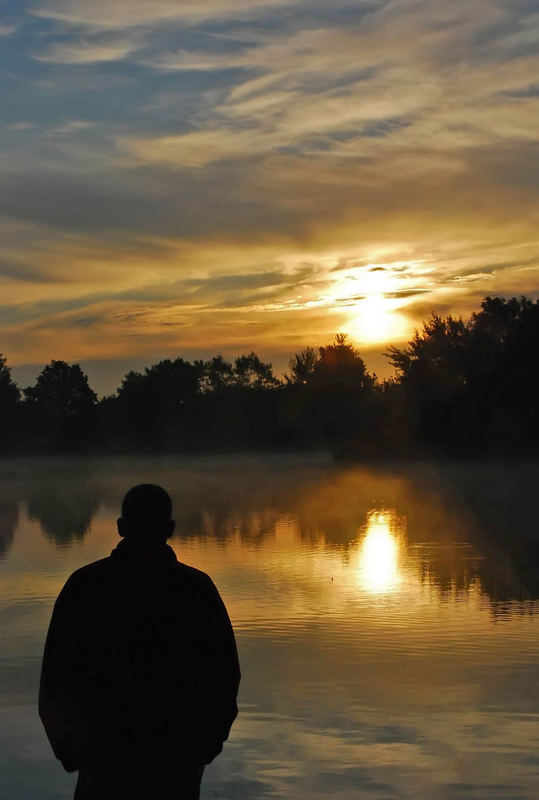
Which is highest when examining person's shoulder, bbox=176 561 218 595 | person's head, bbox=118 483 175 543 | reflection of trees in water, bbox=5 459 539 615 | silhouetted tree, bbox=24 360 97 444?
silhouetted tree, bbox=24 360 97 444

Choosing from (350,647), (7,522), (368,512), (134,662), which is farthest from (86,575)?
(368,512)

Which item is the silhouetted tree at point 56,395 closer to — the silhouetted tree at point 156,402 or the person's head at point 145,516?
the silhouetted tree at point 156,402

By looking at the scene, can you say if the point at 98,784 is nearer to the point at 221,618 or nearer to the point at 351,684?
the point at 221,618

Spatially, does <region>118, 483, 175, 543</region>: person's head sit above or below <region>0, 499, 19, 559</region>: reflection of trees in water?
above

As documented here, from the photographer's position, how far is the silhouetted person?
3.75 metres

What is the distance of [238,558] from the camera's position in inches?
687

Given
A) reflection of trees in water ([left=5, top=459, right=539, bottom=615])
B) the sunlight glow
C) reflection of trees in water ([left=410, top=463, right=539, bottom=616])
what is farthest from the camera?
reflection of trees in water ([left=5, top=459, right=539, bottom=615])

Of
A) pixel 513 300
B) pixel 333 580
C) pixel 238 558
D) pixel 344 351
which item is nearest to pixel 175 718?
pixel 333 580

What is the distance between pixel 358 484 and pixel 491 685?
33216 mm

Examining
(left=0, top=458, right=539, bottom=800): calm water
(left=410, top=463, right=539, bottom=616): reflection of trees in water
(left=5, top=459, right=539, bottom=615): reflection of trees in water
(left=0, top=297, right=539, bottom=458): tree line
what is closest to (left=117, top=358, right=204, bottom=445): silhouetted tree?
(left=0, top=297, right=539, bottom=458): tree line

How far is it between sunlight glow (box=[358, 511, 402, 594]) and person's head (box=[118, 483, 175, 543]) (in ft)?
33.0

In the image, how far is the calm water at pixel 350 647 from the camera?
6.55m

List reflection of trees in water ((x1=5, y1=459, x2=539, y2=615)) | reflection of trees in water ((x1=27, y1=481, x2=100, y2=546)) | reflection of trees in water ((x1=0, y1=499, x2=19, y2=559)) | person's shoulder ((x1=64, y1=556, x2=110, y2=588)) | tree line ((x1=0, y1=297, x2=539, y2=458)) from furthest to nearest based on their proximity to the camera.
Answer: tree line ((x1=0, y1=297, x2=539, y2=458)) → reflection of trees in water ((x1=27, y1=481, x2=100, y2=546)) → reflection of trees in water ((x1=0, y1=499, x2=19, y2=559)) → reflection of trees in water ((x1=5, y1=459, x2=539, y2=615)) → person's shoulder ((x1=64, y1=556, x2=110, y2=588))

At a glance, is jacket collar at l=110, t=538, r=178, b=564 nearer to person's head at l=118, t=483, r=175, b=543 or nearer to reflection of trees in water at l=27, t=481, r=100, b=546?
person's head at l=118, t=483, r=175, b=543
